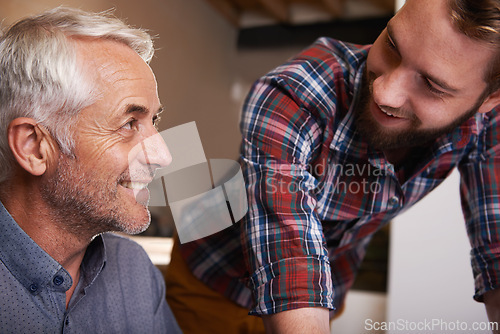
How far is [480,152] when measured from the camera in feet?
2.33

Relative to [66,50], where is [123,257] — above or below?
below

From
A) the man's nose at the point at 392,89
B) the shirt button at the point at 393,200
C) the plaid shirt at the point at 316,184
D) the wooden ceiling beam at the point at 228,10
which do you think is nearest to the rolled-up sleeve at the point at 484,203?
the plaid shirt at the point at 316,184

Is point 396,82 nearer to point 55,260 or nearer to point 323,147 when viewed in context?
point 323,147

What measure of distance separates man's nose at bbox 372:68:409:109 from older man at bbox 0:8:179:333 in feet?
0.77

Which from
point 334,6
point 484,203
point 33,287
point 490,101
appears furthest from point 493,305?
point 33,287

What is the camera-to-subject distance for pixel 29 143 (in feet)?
1.60

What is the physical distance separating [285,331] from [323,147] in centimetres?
23

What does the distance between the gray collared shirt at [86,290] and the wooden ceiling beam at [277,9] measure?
0.34 meters

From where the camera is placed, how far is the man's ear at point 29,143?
1.59ft

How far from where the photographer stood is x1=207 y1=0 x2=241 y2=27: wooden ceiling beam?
625 mm

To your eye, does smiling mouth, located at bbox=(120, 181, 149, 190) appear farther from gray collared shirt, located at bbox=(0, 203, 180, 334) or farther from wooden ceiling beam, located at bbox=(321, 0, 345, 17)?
wooden ceiling beam, located at bbox=(321, 0, 345, 17)

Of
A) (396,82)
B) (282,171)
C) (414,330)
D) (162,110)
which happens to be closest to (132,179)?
(162,110)

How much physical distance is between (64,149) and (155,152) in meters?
0.09

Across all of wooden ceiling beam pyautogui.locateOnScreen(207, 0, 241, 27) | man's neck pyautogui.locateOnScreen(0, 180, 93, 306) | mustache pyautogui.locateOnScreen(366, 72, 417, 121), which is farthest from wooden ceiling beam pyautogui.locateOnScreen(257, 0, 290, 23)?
man's neck pyautogui.locateOnScreen(0, 180, 93, 306)
